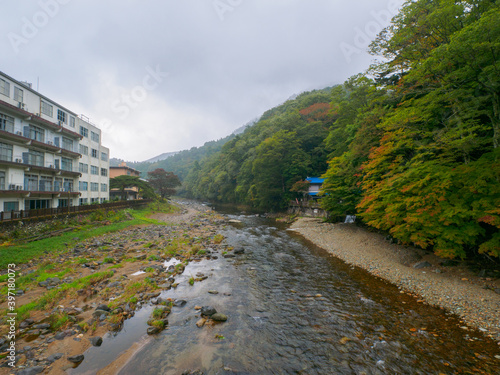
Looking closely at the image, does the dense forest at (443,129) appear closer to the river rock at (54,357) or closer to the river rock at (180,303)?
the river rock at (180,303)

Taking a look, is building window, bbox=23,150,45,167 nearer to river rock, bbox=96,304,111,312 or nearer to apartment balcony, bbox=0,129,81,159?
apartment balcony, bbox=0,129,81,159

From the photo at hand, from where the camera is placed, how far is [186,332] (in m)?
7.75

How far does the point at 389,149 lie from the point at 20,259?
2416 centimetres

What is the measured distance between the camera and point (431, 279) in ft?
36.0

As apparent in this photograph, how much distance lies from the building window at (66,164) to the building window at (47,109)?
19.8 ft

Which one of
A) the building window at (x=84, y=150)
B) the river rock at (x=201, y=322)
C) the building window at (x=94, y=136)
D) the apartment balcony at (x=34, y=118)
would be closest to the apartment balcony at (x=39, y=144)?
the building window at (x=84, y=150)

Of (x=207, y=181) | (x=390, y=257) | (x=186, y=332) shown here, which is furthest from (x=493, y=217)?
(x=207, y=181)

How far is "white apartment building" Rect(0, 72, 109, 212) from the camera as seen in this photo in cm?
2052

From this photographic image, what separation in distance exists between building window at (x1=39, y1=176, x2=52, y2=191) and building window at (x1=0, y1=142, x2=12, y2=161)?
16.1ft

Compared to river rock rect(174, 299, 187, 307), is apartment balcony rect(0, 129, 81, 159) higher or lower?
higher

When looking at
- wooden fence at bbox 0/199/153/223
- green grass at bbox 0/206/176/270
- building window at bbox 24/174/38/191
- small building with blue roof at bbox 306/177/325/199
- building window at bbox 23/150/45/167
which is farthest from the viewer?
small building with blue roof at bbox 306/177/325/199

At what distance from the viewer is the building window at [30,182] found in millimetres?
22906

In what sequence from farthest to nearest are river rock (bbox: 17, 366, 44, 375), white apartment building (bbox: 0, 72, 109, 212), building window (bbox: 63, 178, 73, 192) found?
1. building window (bbox: 63, 178, 73, 192)
2. white apartment building (bbox: 0, 72, 109, 212)
3. river rock (bbox: 17, 366, 44, 375)

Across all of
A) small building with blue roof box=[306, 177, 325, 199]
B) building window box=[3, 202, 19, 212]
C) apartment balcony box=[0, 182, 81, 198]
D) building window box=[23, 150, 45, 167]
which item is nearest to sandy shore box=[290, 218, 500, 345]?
small building with blue roof box=[306, 177, 325, 199]
